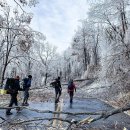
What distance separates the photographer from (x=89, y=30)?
74.1 meters

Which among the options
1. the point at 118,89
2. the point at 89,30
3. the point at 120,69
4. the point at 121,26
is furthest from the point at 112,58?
the point at 89,30

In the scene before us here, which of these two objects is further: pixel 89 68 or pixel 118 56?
pixel 89 68

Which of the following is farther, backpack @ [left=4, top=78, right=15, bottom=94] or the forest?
backpack @ [left=4, top=78, right=15, bottom=94]

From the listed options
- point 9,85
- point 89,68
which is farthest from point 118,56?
point 89,68

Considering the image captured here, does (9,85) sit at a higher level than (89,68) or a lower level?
lower

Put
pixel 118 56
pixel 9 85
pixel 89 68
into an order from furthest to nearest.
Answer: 1. pixel 89 68
2. pixel 118 56
3. pixel 9 85

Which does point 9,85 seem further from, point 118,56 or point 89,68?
point 89,68

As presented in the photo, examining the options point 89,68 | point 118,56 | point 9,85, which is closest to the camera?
point 9,85

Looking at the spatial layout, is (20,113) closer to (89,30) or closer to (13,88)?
(13,88)

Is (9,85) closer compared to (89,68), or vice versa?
(9,85)

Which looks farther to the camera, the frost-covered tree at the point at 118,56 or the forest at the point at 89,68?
the frost-covered tree at the point at 118,56

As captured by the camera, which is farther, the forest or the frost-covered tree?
the frost-covered tree

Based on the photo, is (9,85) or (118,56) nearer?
(9,85)

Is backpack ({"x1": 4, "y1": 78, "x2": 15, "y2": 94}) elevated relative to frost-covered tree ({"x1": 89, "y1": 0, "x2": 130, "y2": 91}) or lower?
lower
